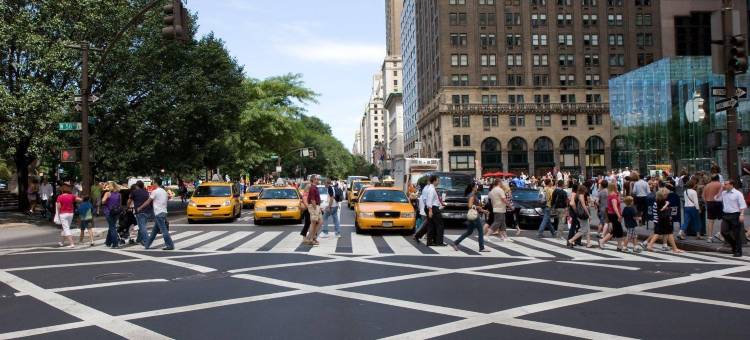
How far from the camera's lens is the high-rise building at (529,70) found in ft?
263

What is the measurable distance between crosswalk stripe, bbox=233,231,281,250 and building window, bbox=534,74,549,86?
69.0 metres

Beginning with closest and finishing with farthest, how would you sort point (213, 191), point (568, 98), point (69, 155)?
point (69, 155)
point (213, 191)
point (568, 98)

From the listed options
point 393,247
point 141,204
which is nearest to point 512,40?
point 393,247

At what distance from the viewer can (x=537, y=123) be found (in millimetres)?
81062

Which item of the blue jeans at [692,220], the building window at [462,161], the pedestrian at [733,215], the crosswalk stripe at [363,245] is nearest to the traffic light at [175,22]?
the crosswalk stripe at [363,245]

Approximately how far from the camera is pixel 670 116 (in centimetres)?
Result: 5138

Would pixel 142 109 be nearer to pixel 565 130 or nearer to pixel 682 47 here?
pixel 682 47

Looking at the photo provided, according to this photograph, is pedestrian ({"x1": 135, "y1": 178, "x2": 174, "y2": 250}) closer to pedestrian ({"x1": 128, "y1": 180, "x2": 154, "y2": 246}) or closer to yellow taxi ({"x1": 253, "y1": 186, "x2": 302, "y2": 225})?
pedestrian ({"x1": 128, "y1": 180, "x2": 154, "y2": 246})

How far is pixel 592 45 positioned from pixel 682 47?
17.9 metres

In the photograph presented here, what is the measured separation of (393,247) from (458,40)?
69763 mm

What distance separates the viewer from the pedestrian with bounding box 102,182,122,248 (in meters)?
14.7

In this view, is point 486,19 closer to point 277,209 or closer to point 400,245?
point 277,209

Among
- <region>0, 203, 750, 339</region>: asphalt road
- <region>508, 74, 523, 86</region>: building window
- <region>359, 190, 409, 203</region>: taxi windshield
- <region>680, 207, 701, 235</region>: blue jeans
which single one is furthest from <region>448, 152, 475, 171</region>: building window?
<region>0, 203, 750, 339</region>: asphalt road

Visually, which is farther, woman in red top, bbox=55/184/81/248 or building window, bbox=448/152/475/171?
building window, bbox=448/152/475/171
